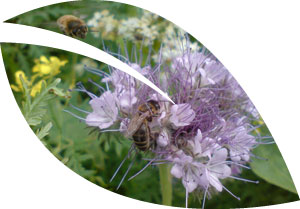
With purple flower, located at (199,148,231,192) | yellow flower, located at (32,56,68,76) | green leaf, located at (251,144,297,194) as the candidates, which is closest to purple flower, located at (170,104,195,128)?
purple flower, located at (199,148,231,192)

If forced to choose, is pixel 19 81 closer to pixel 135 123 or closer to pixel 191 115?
pixel 135 123

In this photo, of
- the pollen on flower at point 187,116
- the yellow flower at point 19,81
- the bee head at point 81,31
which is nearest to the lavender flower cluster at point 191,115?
the pollen on flower at point 187,116

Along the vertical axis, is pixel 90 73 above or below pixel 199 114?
above

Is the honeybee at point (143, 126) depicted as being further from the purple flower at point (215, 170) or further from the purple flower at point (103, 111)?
the purple flower at point (215, 170)

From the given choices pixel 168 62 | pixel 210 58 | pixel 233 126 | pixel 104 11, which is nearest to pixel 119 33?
pixel 104 11

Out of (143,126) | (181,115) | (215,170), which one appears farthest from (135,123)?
(215,170)

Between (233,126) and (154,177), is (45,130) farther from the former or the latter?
(233,126)
